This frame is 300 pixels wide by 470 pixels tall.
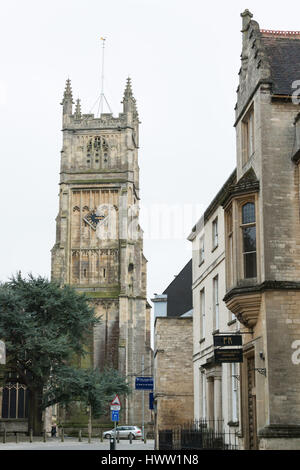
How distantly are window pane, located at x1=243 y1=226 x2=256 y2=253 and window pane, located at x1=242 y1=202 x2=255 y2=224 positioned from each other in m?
0.20

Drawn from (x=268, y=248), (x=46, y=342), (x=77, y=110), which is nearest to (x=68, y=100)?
(x=77, y=110)

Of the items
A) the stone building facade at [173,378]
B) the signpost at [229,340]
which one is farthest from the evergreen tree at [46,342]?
the signpost at [229,340]

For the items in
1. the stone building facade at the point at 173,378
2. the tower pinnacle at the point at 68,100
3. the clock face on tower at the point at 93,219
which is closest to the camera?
the stone building facade at the point at 173,378

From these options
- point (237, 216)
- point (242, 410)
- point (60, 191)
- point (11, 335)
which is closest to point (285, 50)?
point (237, 216)

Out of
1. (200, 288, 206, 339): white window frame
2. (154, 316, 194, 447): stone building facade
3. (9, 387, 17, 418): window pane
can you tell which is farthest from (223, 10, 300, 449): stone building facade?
(9, 387, 17, 418): window pane

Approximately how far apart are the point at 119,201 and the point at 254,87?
60555 mm

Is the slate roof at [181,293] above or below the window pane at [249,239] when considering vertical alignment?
above

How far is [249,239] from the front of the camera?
1973 centimetres

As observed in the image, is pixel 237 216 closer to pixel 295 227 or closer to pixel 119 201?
pixel 295 227

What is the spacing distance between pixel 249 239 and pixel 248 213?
2.26ft

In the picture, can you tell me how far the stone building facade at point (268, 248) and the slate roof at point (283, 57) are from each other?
0.09 feet

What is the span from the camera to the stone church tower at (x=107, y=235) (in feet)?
247

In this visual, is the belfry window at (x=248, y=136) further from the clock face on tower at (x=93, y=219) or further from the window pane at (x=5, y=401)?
the clock face on tower at (x=93, y=219)

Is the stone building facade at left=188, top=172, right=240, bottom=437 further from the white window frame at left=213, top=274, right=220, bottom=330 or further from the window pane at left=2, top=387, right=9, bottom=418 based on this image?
the window pane at left=2, top=387, right=9, bottom=418
